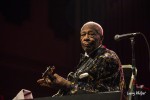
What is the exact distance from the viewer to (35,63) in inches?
278

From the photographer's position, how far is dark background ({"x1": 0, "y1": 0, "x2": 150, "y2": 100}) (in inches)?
269

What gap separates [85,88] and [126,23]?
4.44 metres

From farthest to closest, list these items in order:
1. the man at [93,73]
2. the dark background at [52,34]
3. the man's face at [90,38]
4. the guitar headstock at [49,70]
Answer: the dark background at [52,34] → the man's face at [90,38] → the man at [93,73] → the guitar headstock at [49,70]

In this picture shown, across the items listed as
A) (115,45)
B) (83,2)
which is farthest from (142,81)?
(83,2)

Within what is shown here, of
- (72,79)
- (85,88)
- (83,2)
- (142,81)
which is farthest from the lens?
(83,2)

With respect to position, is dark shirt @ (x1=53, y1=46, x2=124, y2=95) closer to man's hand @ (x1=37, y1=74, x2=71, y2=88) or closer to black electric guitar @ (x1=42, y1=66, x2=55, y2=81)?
man's hand @ (x1=37, y1=74, x2=71, y2=88)

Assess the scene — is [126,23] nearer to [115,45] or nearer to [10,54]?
[115,45]

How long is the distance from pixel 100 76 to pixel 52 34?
471 centimetres

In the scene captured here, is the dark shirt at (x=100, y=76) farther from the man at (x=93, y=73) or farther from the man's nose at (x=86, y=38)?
the man's nose at (x=86, y=38)

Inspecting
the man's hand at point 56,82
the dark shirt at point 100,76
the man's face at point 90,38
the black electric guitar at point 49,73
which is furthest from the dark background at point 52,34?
the black electric guitar at point 49,73

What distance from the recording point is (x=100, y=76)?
9.00ft

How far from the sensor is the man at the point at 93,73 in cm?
257

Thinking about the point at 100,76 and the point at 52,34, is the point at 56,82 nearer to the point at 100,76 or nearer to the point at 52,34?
the point at 100,76

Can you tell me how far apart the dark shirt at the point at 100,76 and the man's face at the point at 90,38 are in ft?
0.46
